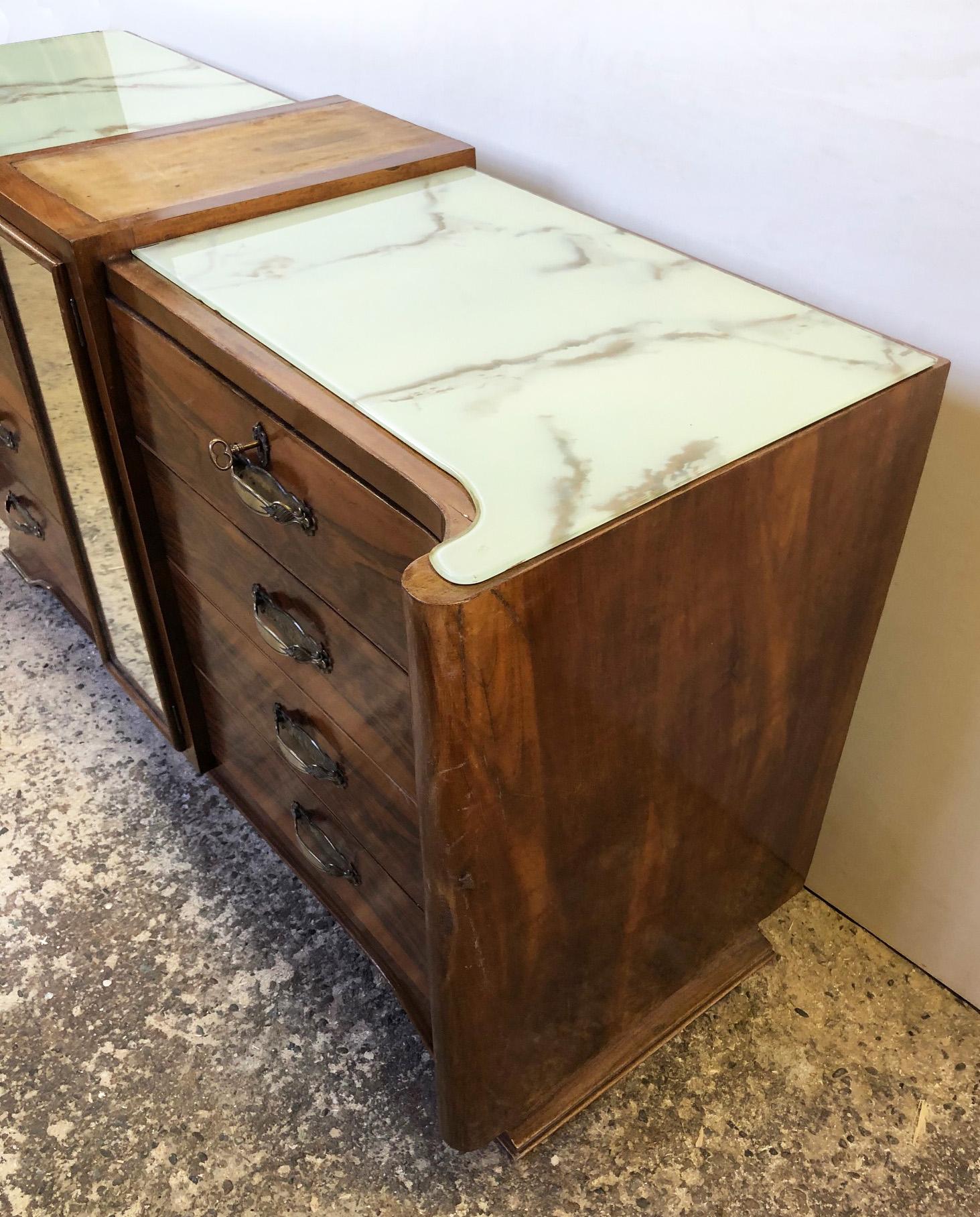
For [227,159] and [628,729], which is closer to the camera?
[628,729]

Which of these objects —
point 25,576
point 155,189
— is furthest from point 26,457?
point 155,189

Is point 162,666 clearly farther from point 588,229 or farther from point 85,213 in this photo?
point 588,229

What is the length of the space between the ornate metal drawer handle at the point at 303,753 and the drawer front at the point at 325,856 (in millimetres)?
83

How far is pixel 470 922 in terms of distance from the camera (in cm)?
79

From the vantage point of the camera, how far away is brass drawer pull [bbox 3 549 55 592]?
173cm

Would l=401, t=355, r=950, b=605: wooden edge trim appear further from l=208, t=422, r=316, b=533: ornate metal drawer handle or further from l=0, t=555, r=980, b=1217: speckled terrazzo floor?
l=0, t=555, r=980, b=1217: speckled terrazzo floor

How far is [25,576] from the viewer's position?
1.80 meters

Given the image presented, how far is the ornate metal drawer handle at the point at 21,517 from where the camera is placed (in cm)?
155

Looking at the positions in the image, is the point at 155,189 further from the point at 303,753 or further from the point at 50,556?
the point at 50,556

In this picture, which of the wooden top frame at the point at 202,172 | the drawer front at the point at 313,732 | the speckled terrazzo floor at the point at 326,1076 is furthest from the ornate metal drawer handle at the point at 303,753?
the wooden top frame at the point at 202,172

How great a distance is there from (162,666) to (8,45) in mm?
984

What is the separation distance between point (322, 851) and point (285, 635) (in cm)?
28

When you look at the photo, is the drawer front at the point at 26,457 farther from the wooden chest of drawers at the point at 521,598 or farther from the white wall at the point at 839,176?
the white wall at the point at 839,176

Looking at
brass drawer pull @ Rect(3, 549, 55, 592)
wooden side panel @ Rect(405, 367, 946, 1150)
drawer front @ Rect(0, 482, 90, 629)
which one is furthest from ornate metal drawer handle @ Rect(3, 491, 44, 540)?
wooden side panel @ Rect(405, 367, 946, 1150)
